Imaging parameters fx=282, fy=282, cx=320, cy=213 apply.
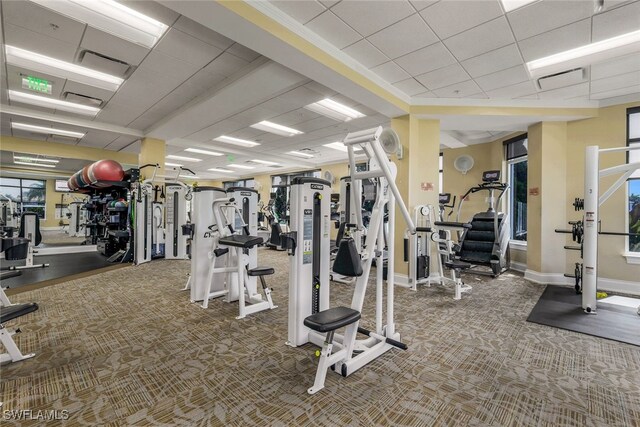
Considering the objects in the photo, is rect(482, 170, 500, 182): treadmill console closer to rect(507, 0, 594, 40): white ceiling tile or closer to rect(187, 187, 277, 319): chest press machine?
rect(507, 0, 594, 40): white ceiling tile

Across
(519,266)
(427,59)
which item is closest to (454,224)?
(427,59)

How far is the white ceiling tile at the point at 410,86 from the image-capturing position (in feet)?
14.9

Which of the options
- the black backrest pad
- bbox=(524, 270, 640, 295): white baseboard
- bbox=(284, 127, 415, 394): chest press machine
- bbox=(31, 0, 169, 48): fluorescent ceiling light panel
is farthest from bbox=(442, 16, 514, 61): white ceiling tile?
bbox=(524, 270, 640, 295): white baseboard

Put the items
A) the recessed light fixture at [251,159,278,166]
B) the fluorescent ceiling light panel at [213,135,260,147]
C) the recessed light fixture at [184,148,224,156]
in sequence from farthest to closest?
the recessed light fixture at [251,159,278,166], the recessed light fixture at [184,148,224,156], the fluorescent ceiling light panel at [213,135,260,147]

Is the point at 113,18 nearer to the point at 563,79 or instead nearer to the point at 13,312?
the point at 13,312

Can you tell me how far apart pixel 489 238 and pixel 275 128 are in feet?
17.8

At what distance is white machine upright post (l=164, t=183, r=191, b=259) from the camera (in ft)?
24.6

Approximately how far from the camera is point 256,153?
31.5 feet

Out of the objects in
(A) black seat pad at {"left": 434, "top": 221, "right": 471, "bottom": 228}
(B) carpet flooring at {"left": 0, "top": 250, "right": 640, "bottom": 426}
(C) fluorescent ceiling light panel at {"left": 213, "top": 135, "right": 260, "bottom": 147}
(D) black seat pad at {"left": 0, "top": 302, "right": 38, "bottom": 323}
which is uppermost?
(C) fluorescent ceiling light panel at {"left": 213, "top": 135, "right": 260, "bottom": 147}

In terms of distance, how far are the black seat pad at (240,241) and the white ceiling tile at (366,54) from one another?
2.73 meters

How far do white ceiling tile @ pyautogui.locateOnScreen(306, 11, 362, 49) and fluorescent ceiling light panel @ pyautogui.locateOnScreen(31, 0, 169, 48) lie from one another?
1751mm

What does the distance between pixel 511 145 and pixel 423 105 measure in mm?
3413

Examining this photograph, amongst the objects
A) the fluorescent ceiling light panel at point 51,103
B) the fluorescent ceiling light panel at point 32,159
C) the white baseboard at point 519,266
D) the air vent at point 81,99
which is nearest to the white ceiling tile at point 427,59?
the white baseboard at point 519,266

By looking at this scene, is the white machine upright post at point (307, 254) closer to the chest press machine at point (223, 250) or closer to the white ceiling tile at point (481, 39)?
the chest press machine at point (223, 250)
